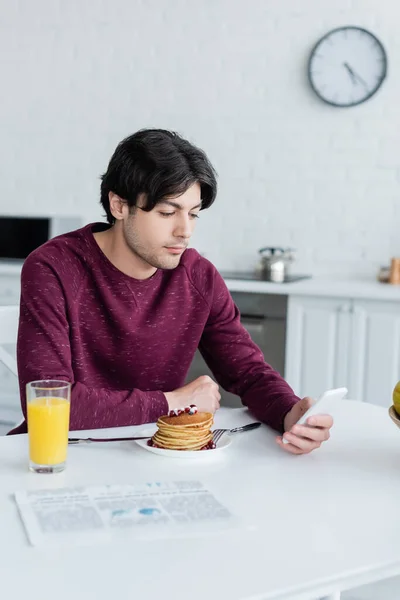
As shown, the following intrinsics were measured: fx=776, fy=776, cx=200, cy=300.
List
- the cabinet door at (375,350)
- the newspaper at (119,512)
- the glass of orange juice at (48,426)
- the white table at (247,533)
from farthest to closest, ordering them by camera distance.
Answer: the cabinet door at (375,350) → the glass of orange juice at (48,426) → the newspaper at (119,512) → the white table at (247,533)

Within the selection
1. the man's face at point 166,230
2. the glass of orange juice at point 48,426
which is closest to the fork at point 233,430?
the glass of orange juice at point 48,426

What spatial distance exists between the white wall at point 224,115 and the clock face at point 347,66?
48 mm

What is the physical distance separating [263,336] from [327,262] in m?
0.51

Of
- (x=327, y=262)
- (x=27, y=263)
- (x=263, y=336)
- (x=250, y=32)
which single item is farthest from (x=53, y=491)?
(x=250, y=32)

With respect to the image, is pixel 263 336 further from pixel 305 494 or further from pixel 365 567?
pixel 365 567

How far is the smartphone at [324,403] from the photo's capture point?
46.9 inches

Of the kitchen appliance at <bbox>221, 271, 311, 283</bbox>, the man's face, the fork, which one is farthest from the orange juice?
the kitchen appliance at <bbox>221, 271, 311, 283</bbox>

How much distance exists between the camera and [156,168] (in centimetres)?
162

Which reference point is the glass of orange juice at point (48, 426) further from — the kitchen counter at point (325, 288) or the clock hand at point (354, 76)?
the clock hand at point (354, 76)

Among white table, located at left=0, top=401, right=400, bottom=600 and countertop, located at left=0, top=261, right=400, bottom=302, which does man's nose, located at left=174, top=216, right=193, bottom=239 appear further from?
countertop, located at left=0, top=261, right=400, bottom=302

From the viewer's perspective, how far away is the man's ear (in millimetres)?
1720

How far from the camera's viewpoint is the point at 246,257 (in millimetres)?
3781

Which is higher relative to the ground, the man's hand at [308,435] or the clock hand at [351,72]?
the clock hand at [351,72]

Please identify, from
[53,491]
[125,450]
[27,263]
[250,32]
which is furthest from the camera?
[250,32]
